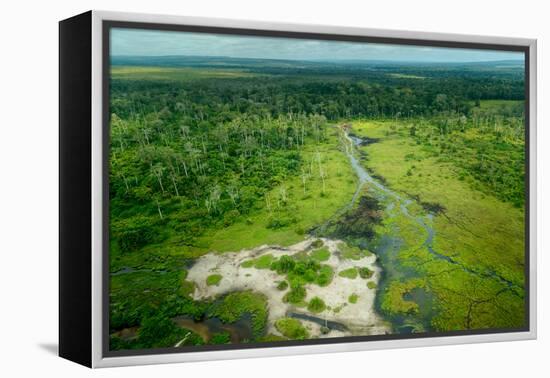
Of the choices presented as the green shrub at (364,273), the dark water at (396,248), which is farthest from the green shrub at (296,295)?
the dark water at (396,248)

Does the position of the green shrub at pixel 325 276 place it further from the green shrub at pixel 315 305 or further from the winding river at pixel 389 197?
the winding river at pixel 389 197

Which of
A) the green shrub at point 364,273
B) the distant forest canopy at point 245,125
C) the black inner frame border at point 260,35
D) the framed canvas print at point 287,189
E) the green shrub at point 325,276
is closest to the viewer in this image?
the black inner frame border at point 260,35

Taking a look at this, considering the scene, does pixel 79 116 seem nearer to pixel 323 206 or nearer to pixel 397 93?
pixel 323 206

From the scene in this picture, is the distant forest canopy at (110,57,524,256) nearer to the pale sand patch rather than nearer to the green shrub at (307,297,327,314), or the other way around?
the pale sand patch

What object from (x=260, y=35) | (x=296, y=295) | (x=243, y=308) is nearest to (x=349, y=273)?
(x=296, y=295)

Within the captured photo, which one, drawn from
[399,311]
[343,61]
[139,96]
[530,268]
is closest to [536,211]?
[530,268]

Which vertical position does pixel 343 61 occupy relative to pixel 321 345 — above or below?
above
